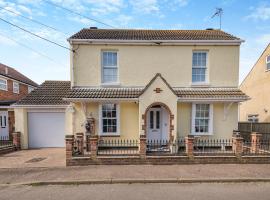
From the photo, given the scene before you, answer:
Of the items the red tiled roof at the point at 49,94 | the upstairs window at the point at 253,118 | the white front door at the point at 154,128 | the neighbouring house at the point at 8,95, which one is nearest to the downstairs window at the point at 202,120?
the white front door at the point at 154,128

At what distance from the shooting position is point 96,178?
6070mm

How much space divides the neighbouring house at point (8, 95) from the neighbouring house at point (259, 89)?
21041 mm

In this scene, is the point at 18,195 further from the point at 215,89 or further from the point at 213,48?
the point at 213,48

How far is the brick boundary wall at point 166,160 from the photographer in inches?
295

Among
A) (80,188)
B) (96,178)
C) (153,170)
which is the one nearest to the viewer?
(80,188)

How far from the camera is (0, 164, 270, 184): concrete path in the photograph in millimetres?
6121

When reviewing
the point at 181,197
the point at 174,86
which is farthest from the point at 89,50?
the point at 181,197

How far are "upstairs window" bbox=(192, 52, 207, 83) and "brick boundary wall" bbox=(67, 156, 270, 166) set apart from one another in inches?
189

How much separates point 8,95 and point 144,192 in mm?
18474

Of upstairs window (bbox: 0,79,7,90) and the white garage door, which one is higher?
upstairs window (bbox: 0,79,7,90)

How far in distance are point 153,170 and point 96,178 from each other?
7.04ft

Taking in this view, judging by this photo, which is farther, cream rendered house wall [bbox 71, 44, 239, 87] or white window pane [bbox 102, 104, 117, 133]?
cream rendered house wall [bbox 71, 44, 239, 87]

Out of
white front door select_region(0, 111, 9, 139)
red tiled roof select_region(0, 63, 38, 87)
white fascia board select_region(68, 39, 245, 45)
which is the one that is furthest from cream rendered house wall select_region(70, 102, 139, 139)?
red tiled roof select_region(0, 63, 38, 87)

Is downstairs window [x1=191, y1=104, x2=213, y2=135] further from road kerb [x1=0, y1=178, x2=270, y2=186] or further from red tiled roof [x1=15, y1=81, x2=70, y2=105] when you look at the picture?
red tiled roof [x1=15, y1=81, x2=70, y2=105]
